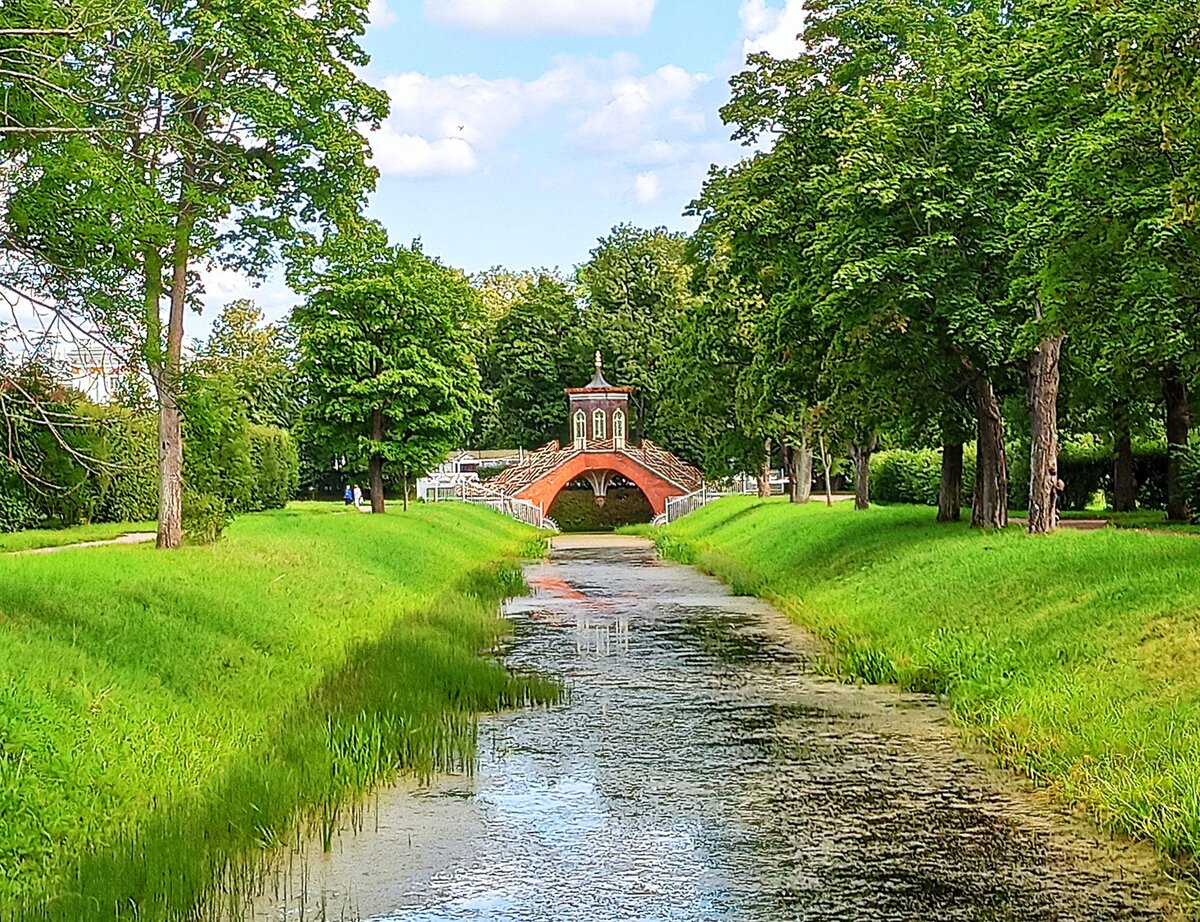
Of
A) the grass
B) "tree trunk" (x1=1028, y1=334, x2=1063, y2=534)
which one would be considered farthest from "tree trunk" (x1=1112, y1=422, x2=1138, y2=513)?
the grass

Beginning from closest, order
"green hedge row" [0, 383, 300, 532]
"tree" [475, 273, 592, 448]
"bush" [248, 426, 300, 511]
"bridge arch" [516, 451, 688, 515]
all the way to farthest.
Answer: "green hedge row" [0, 383, 300, 532] < "bush" [248, 426, 300, 511] < "bridge arch" [516, 451, 688, 515] < "tree" [475, 273, 592, 448]

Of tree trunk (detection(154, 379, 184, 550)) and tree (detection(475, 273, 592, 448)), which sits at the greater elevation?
tree (detection(475, 273, 592, 448))

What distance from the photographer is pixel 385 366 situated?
36312mm

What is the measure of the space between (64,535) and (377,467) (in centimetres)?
1324

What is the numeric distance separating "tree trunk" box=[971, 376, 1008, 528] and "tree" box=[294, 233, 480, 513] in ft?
55.7

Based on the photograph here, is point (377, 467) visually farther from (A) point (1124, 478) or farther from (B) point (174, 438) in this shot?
(A) point (1124, 478)

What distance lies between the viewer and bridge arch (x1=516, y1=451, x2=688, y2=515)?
6194 cm

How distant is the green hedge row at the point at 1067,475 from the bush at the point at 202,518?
63.9ft

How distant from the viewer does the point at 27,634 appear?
452 inches

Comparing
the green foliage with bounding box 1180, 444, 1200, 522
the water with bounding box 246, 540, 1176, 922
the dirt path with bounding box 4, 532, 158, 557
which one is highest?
the green foliage with bounding box 1180, 444, 1200, 522

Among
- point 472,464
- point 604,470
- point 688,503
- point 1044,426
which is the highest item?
point 472,464

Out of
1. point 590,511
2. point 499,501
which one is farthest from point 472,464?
point 499,501

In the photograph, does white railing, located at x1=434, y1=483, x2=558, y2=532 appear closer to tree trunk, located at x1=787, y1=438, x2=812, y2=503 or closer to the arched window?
the arched window

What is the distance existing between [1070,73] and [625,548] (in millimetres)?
29723
